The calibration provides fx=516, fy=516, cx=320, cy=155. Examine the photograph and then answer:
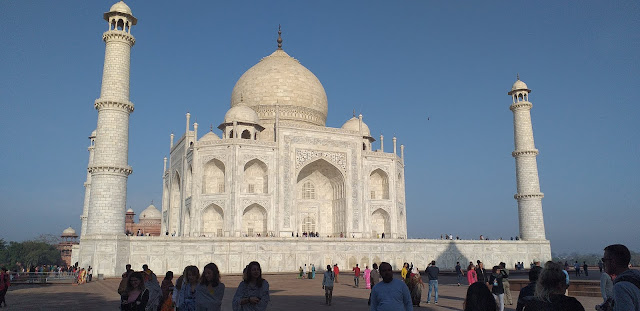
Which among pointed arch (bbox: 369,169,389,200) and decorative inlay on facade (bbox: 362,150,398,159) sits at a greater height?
decorative inlay on facade (bbox: 362,150,398,159)

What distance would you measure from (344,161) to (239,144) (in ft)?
22.5

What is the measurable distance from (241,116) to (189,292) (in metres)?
27.3

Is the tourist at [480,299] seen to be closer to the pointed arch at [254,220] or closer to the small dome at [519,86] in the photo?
the pointed arch at [254,220]

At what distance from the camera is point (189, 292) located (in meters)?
5.62

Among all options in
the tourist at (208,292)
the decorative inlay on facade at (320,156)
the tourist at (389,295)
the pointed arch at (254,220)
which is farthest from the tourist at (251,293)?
the decorative inlay on facade at (320,156)

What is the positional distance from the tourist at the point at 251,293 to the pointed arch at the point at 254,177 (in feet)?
85.2

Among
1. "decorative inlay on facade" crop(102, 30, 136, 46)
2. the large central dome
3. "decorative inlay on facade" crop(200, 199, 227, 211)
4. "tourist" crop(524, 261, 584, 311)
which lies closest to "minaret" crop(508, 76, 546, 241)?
the large central dome

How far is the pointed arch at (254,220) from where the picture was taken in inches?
1193

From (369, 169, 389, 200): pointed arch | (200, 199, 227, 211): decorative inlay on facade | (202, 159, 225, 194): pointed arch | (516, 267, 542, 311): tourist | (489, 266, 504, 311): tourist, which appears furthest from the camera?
(369, 169, 389, 200): pointed arch

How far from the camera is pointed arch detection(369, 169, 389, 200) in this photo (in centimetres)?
3409

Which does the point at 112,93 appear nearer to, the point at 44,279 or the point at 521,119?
the point at 44,279

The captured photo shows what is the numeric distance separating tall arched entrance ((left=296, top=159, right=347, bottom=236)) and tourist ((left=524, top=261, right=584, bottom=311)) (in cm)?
2878

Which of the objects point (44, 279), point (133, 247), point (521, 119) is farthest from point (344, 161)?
point (44, 279)

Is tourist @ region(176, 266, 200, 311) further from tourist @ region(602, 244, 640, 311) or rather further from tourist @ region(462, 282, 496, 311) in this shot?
tourist @ region(602, 244, 640, 311)
